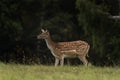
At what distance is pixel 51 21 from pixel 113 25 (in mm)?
4047

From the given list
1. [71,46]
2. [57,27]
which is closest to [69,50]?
[71,46]

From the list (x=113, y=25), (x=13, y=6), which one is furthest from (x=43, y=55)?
(x=113, y=25)

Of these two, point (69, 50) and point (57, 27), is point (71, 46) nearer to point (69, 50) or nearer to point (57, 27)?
point (69, 50)

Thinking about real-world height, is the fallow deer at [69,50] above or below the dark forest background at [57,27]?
above

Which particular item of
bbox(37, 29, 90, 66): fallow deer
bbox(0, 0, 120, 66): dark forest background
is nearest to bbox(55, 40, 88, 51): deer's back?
bbox(37, 29, 90, 66): fallow deer

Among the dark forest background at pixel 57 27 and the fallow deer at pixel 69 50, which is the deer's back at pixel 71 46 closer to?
the fallow deer at pixel 69 50

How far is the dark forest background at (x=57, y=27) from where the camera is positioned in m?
19.3

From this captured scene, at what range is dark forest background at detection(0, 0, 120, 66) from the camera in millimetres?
19312

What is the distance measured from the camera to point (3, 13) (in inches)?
821

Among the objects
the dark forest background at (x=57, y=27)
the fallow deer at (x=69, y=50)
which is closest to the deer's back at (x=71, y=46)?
the fallow deer at (x=69, y=50)

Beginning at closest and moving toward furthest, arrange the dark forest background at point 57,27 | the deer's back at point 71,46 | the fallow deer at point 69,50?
the fallow deer at point 69,50
the deer's back at point 71,46
the dark forest background at point 57,27

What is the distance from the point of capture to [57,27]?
73.9ft

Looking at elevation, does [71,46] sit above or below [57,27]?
above

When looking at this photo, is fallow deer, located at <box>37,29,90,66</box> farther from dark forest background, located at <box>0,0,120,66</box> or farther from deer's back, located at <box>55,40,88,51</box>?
dark forest background, located at <box>0,0,120,66</box>
